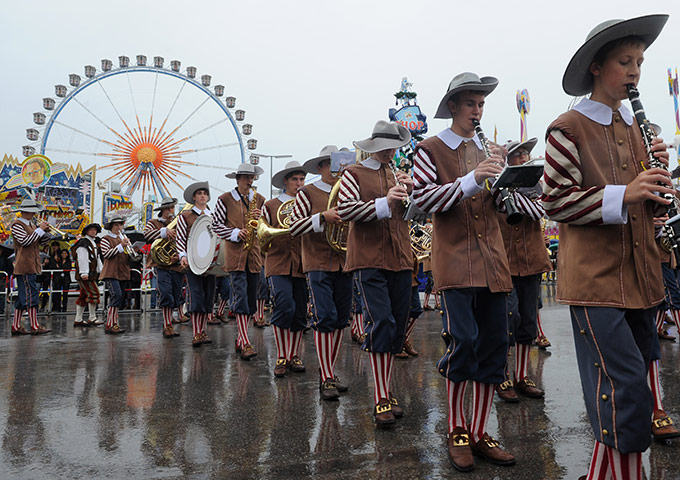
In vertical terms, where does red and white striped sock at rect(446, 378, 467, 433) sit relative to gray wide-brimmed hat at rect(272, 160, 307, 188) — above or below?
below

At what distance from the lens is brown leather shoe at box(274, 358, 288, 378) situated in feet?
19.4

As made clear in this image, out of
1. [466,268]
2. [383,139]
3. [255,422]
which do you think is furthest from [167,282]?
[466,268]

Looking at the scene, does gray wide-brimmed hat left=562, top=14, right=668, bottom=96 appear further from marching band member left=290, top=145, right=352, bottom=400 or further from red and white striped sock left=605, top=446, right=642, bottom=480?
marching band member left=290, top=145, right=352, bottom=400

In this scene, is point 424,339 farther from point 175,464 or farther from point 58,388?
point 175,464

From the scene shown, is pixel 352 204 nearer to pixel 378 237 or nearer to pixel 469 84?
pixel 378 237

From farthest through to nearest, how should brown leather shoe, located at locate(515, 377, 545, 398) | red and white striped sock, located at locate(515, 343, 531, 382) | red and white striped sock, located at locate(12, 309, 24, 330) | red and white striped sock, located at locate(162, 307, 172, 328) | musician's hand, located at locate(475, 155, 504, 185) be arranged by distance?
1. red and white striped sock, located at locate(12, 309, 24, 330)
2. red and white striped sock, located at locate(162, 307, 172, 328)
3. red and white striped sock, located at locate(515, 343, 531, 382)
4. brown leather shoe, located at locate(515, 377, 545, 398)
5. musician's hand, located at locate(475, 155, 504, 185)

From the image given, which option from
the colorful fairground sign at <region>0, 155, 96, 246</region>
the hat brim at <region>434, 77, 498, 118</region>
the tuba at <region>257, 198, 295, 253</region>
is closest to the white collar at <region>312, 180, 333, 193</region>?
the tuba at <region>257, 198, 295, 253</region>

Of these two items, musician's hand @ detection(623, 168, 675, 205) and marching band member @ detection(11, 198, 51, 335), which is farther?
marching band member @ detection(11, 198, 51, 335)

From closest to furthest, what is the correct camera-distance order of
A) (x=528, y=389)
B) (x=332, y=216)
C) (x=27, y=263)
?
(x=528, y=389), (x=332, y=216), (x=27, y=263)

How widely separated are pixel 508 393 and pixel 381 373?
1200 millimetres

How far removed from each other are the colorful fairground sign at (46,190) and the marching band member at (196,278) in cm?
1448

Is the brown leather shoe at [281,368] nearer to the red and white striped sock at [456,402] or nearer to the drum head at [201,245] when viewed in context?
the drum head at [201,245]


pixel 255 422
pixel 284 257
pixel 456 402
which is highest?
pixel 284 257

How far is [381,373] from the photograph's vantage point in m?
4.30
